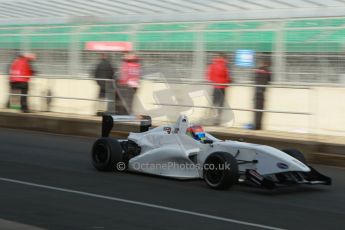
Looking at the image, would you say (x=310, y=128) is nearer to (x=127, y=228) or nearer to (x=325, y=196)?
(x=325, y=196)

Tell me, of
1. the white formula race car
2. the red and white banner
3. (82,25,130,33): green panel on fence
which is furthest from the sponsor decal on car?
(82,25,130,33): green panel on fence

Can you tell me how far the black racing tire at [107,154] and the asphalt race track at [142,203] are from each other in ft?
0.49

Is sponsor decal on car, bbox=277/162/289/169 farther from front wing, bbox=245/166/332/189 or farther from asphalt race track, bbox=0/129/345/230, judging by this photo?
asphalt race track, bbox=0/129/345/230

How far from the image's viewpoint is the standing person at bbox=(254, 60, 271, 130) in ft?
46.0

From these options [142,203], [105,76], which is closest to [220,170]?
[142,203]

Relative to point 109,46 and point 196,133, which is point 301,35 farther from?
point 196,133

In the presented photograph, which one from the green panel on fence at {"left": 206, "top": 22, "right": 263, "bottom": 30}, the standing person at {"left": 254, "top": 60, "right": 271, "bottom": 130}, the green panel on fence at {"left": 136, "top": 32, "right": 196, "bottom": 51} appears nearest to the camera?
the standing person at {"left": 254, "top": 60, "right": 271, "bottom": 130}

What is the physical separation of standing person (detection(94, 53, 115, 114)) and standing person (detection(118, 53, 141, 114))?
313 mm

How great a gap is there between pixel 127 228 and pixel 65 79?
11.1 metres

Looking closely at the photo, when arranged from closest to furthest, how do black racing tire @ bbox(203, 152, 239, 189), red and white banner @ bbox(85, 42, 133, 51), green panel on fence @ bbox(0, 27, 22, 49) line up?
1. black racing tire @ bbox(203, 152, 239, 189)
2. red and white banner @ bbox(85, 42, 133, 51)
3. green panel on fence @ bbox(0, 27, 22, 49)

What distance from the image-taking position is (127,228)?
7.19 meters

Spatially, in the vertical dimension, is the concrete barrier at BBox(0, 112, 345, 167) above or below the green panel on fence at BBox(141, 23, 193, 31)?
below

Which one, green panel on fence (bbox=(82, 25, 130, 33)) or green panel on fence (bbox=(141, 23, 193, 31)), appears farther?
green panel on fence (bbox=(82, 25, 130, 33))

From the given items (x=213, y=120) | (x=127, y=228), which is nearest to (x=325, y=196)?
(x=127, y=228)
